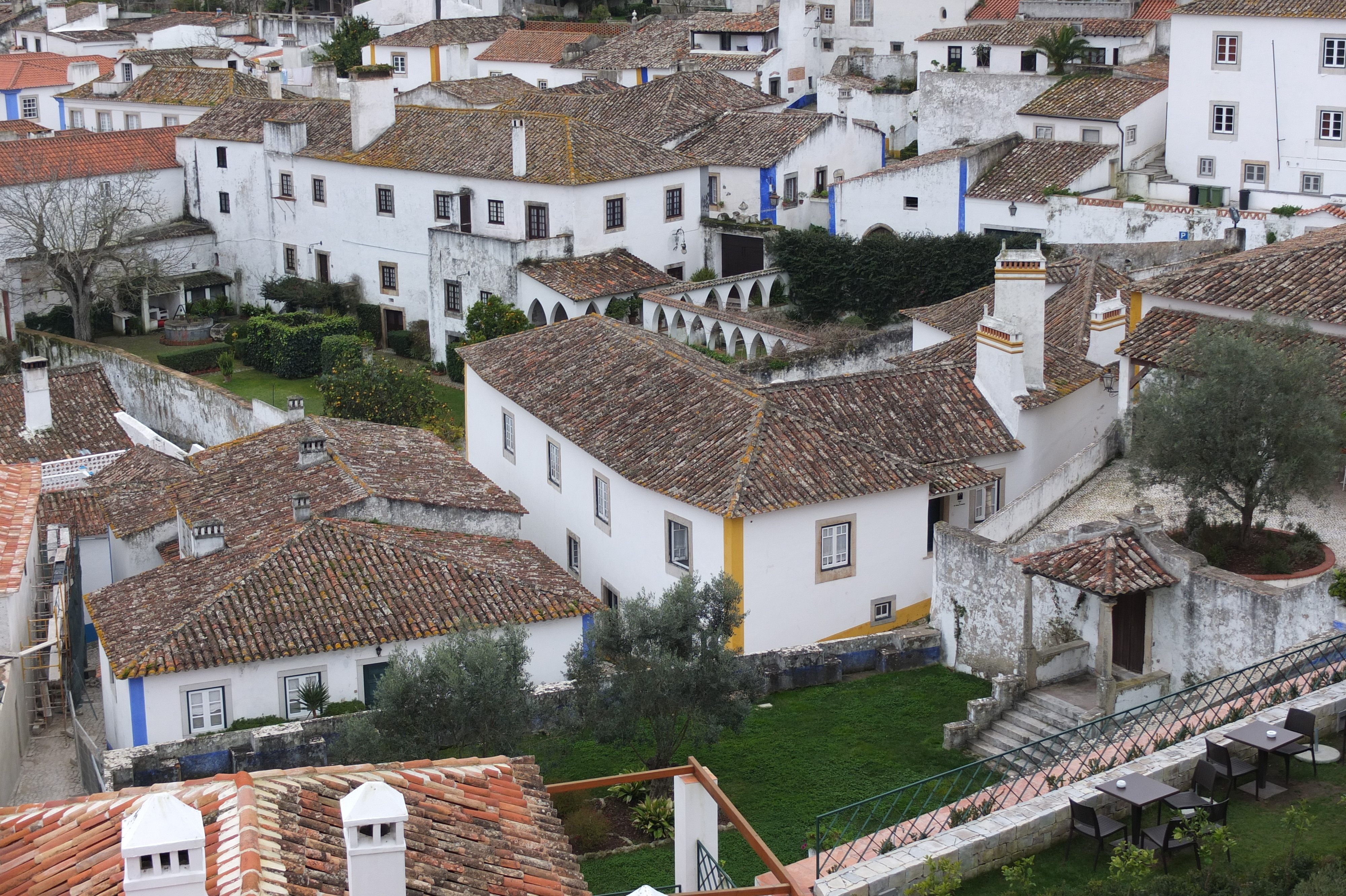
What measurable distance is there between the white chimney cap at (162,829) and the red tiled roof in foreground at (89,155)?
46419 millimetres

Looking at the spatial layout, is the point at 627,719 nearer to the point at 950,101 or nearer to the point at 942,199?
the point at 942,199

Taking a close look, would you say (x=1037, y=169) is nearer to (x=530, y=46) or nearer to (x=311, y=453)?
(x=311, y=453)

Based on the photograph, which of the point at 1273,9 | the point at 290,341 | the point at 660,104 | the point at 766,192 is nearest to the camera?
the point at 1273,9

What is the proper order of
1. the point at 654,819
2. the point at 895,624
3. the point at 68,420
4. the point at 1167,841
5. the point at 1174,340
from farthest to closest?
the point at 68,420 → the point at 895,624 → the point at 1174,340 → the point at 654,819 → the point at 1167,841

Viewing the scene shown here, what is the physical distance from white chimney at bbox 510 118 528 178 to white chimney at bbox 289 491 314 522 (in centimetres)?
2146

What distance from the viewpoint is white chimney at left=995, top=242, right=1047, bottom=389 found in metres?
29.5

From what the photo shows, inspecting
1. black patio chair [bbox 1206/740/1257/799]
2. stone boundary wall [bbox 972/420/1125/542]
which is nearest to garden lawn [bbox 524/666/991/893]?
stone boundary wall [bbox 972/420/1125/542]

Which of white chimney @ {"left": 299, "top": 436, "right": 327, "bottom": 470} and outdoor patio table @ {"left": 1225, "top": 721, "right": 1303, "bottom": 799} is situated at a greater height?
outdoor patio table @ {"left": 1225, "top": 721, "right": 1303, "bottom": 799}

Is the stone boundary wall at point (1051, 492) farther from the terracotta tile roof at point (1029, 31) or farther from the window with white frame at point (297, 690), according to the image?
the terracotta tile roof at point (1029, 31)

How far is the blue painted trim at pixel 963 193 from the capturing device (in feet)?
150

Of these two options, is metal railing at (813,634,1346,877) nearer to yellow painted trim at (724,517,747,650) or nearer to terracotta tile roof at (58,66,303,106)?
yellow painted trim at (724,517,747,650)

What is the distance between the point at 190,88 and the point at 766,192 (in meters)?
27.0

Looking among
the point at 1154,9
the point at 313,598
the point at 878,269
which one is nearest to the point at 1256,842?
the point at 313,598

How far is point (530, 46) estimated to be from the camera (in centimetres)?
7006
